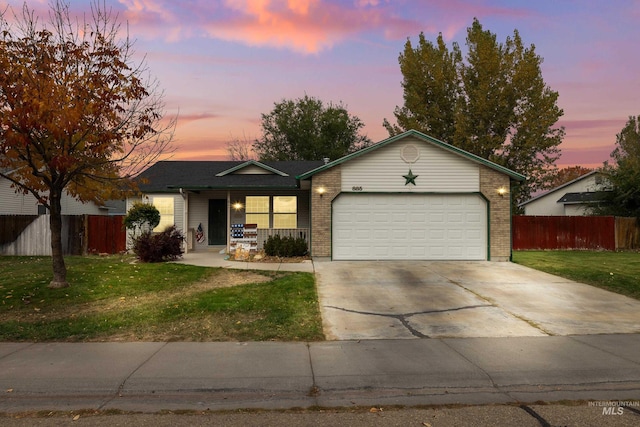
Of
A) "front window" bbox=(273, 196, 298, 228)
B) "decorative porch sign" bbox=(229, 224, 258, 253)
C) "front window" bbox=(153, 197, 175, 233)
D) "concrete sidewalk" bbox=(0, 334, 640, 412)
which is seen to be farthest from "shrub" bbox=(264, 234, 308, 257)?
"concrete sidewalk" bbox=(0, 334, 640, 412)

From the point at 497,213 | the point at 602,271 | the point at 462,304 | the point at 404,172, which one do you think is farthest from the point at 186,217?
the point at 602,271

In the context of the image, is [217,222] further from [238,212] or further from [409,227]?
[409,227]

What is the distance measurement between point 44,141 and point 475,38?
100.0ft

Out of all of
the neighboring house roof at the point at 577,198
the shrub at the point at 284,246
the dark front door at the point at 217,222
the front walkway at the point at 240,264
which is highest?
the neighboring house roof at the point at 577,198

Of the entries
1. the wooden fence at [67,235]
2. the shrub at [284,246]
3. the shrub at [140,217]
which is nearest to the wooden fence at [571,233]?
the shrub at [284,246]

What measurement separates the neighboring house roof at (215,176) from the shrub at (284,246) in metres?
2.49

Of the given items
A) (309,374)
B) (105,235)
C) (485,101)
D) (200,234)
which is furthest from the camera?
(485,101)

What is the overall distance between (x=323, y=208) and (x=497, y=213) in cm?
641

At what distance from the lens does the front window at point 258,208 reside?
1925cm

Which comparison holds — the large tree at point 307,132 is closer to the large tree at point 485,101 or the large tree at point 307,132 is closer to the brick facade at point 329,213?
the large tree at point 485,101

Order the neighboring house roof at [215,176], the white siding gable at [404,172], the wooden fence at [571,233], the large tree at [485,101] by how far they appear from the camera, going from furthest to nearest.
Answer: the large tree at [485,101], the wooden fence at [571,233], the neighboring house roof at [215,176], the white siding gable at [404,172]

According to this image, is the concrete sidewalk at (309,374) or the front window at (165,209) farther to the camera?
the front window at (165,209)

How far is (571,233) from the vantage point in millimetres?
23234

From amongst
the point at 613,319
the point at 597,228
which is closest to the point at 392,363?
the point at 613,319
